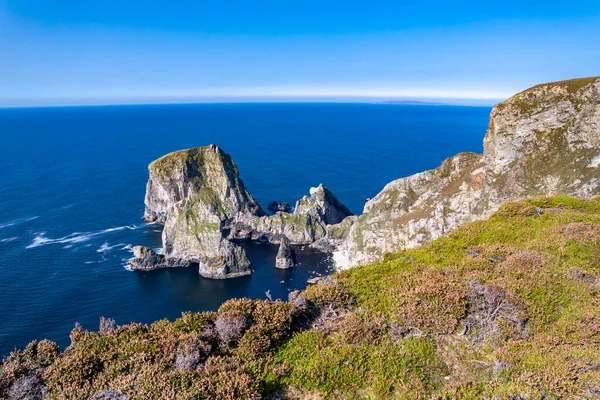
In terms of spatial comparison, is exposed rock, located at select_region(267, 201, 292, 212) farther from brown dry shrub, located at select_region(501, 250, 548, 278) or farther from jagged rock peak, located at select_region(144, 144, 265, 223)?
brown dry shrub, located at select_region(501, 250, 548, 278)

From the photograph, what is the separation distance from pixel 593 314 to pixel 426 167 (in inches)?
6274

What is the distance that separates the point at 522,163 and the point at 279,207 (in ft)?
235

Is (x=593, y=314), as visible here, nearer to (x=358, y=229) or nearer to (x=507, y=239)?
(x=507, y=239)

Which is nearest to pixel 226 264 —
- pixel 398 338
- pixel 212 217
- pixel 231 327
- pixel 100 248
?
pixel 212 217

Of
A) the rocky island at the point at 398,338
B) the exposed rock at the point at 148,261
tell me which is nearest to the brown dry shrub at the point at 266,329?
the rocky island at the point at 398,338

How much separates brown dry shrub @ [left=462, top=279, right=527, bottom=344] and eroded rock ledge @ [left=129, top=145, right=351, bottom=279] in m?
67.8

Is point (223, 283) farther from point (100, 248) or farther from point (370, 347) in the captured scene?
point (370, 347)

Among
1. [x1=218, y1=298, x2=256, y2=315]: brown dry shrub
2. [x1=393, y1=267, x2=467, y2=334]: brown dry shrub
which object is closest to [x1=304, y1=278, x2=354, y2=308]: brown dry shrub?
[x1=393, y1=267, x2=467, y2=334]: brown dry shrub

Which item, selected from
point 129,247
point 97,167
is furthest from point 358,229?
point 97,167

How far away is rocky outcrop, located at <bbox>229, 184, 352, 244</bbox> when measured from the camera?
96.2 metres

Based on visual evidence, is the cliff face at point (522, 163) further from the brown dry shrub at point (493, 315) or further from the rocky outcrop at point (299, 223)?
the brown dry shrub at point (493, 315)

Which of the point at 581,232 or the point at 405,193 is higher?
the point at 581,232

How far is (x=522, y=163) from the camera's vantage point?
6319 centimetres

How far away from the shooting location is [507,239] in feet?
78.1
